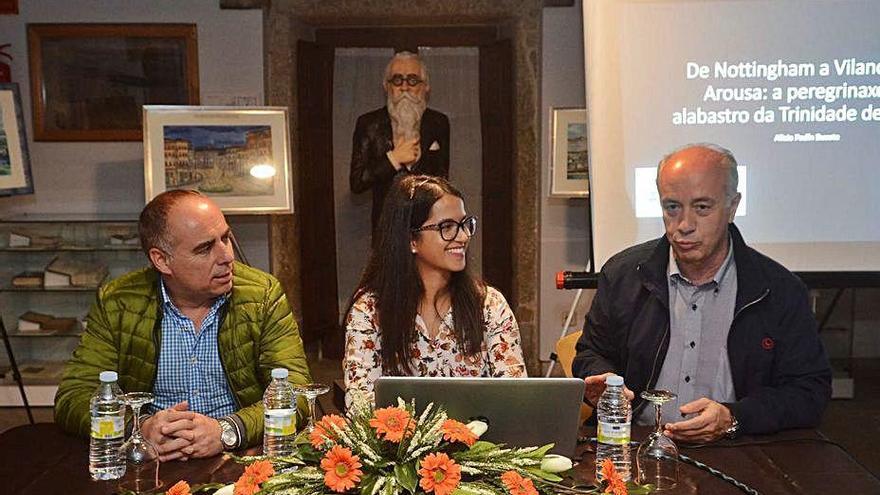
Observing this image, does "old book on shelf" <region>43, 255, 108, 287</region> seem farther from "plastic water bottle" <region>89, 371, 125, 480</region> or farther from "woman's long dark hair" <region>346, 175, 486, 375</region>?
"plastic water bottle" <region>89, 371, 125, 480</region>

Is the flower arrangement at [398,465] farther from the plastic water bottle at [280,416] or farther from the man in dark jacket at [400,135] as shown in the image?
the man in dark jacket at [400,135]

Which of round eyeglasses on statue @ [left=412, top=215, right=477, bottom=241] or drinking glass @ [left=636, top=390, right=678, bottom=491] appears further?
round eyeglasses on statue @ [left=412, top=215, right=477, bottom=241]

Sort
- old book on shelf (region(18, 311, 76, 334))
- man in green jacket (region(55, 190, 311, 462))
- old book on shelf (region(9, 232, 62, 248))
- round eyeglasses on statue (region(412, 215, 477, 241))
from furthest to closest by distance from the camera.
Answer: old book on shelf (region(18, 311, 76, 334)), old book on shelf (region(9, 232, 62, 248)), round eyeglasses on statue (region(412, 215, 477, 241)), man in green jacket (region(55, 190, 311, 462))

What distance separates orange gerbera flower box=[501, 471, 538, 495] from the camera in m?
1.28

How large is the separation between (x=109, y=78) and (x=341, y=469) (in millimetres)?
4457

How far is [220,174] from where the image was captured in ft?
15.5

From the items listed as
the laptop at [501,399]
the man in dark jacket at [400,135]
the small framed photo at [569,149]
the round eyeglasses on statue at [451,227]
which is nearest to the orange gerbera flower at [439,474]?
the laptop at [501,399]

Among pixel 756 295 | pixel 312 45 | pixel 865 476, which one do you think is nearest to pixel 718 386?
pixel 756 295

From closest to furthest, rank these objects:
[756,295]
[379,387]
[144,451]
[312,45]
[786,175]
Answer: [379,387] → [144,451] → [756,295] → [786,175] → [312,45]

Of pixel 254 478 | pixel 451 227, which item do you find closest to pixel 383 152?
pixel 451 227

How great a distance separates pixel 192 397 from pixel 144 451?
0.60 metres

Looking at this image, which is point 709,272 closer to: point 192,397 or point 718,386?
point 718,386

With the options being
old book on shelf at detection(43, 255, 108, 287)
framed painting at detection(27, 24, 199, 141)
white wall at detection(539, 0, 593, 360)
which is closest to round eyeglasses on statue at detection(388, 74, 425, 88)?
white wall at detection(539, 0, 593, 360)

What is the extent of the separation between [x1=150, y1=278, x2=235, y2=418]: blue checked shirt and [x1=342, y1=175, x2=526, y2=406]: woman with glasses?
13.4 inches
